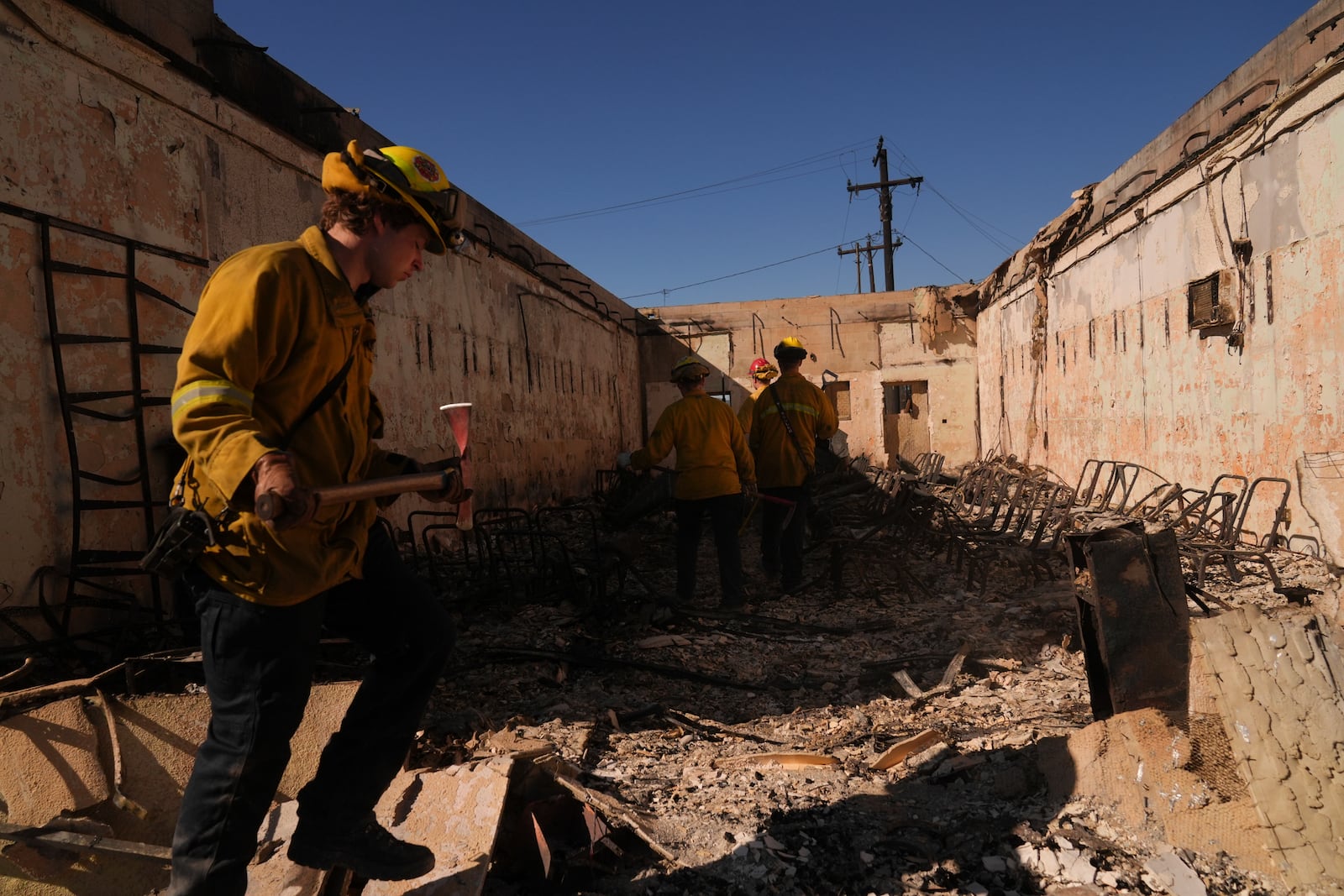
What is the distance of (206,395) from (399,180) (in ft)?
2.14

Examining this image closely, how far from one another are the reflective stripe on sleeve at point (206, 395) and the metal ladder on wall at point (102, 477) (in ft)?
8.22

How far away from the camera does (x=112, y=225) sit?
410cm

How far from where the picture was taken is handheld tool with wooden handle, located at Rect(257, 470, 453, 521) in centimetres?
146

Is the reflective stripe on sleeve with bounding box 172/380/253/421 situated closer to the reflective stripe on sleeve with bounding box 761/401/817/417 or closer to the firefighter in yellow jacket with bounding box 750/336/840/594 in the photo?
the firefighter in yellow jacket with bounding box 750/336/840/594

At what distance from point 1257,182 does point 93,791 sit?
8.21 metres

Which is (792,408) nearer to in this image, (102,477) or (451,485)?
(102,477)

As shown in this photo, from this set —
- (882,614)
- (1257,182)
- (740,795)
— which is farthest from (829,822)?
(1257,182)

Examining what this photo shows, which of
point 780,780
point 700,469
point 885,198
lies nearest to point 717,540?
point 700,469

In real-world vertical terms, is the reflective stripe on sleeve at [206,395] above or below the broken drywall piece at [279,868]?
above

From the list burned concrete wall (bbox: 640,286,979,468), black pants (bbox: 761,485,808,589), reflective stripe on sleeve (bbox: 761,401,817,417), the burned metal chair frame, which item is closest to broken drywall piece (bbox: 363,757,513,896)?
black pants (bbox: 761,485,808,589)

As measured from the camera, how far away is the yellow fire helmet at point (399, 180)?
6.04ft

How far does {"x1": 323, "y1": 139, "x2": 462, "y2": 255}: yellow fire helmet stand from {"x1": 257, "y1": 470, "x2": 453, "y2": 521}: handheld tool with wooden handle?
1.95 feet

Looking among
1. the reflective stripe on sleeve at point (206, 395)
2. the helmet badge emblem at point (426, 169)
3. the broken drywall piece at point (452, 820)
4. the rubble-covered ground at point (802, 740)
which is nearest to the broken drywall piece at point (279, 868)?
the broken drywall piece at point (452, 820)

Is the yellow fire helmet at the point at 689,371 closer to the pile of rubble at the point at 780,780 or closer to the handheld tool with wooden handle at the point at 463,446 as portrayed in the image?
the pile of rubble at the point at 780,780
